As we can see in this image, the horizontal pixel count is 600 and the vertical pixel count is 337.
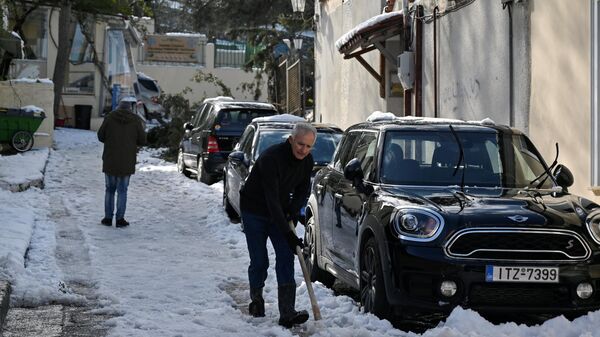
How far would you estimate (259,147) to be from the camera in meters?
16.0

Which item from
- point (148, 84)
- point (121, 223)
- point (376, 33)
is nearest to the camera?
point (121, 223)

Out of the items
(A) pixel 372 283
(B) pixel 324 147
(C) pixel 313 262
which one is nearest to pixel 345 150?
(C) pixel 313 262

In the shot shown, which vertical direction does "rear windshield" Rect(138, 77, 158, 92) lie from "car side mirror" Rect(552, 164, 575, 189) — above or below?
above

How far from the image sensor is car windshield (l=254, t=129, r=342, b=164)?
1545cm

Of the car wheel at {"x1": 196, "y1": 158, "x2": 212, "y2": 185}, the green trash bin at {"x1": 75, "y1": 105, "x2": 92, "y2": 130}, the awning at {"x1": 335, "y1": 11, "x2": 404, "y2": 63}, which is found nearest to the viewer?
the awning at {"x1": 335, "y1": 11, "x2": 404, "y2": 63}

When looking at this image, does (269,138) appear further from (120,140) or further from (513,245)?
(513,245)

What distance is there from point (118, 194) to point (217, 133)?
5.62 m

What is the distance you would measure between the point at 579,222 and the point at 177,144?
71.9ft

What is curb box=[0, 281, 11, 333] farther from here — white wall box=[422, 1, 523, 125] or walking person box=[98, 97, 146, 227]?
white wall box=[422, 1, 523, 125]

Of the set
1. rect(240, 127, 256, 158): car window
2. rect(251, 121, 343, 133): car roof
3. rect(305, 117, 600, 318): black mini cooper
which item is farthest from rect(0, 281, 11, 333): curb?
rect(251, 121, 343, 133): car roof

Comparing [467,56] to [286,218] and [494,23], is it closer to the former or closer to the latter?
[494,23]

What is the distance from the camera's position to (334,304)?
957cm

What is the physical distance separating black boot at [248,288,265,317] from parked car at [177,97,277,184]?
11734mm

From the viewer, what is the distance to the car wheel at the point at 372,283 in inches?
329
